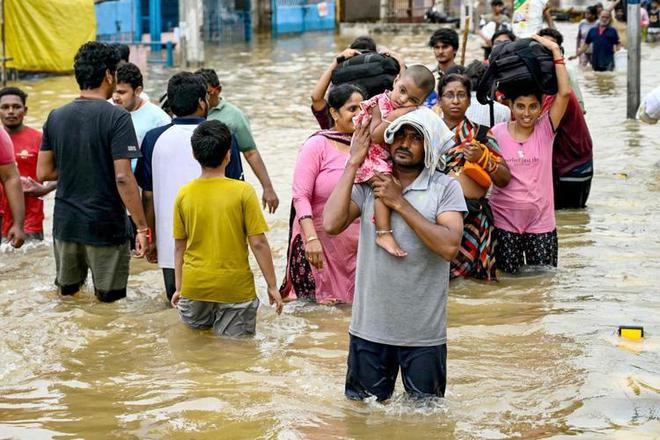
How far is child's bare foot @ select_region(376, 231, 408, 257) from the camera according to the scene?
16.1 ft

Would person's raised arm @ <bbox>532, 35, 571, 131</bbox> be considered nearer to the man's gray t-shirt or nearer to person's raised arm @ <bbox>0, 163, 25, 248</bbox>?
the man's gray t-shirt

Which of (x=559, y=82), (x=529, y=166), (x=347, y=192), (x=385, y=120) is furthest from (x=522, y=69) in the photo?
(x=347, y=192)

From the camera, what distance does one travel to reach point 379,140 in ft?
16.4

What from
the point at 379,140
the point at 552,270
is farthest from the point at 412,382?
the point at 552,270

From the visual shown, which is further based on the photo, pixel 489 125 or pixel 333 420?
pixel 489 125

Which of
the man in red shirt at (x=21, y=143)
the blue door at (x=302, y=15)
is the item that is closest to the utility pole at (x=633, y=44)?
the man in red shirt at (x=21, y=143)

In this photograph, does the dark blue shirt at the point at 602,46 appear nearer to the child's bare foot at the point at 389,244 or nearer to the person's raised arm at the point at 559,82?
the person's raised arm at the point at 559,82

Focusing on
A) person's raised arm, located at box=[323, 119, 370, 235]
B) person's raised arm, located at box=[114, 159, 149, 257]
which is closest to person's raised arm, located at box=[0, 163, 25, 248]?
person's raised arm, located at box=[114, 159, 149, 257]

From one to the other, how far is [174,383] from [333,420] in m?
1.07

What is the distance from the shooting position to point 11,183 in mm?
Answer: 7660

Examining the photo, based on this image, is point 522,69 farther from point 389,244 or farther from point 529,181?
point 389,244

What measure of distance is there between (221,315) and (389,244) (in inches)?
78.0

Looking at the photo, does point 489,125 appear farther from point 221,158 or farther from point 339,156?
point 221,158

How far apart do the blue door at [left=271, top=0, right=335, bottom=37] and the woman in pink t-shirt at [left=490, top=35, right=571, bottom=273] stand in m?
34.0
